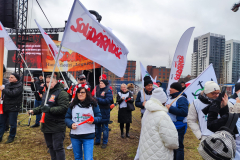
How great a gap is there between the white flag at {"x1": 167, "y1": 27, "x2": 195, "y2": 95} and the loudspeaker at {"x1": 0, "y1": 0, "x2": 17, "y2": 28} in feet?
25.2

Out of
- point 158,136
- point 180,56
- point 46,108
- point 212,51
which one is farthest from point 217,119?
point 212,51

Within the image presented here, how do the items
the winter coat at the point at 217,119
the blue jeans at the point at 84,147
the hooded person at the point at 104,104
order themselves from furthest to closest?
the hooded person at the point at 104,104
the blue jeans at the point at 84,147
the winter coat at the point at 217,119

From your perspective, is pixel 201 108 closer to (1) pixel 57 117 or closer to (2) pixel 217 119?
(2) pixel 217 119

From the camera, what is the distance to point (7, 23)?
7398mm

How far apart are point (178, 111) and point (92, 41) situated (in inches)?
84.1

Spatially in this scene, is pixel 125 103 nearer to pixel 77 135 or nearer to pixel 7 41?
pixel 77 135

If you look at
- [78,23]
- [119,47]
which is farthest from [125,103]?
[78,23]

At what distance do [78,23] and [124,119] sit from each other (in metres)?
3.37

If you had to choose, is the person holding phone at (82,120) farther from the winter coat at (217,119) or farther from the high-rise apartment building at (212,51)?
the high-rise apartment building at (212,51)

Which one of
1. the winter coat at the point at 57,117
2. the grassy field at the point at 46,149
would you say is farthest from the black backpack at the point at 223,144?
the grassy field at the point at 46,149

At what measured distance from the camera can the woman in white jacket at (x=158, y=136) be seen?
206 centimetres

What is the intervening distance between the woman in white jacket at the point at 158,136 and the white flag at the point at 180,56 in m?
2.09

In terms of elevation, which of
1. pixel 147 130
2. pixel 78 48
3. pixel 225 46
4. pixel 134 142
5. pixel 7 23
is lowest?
pixel 134 142

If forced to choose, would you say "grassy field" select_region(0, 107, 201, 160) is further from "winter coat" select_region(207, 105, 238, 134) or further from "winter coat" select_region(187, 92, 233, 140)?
"winter coat" select_region(207, 105, 238, 134)
